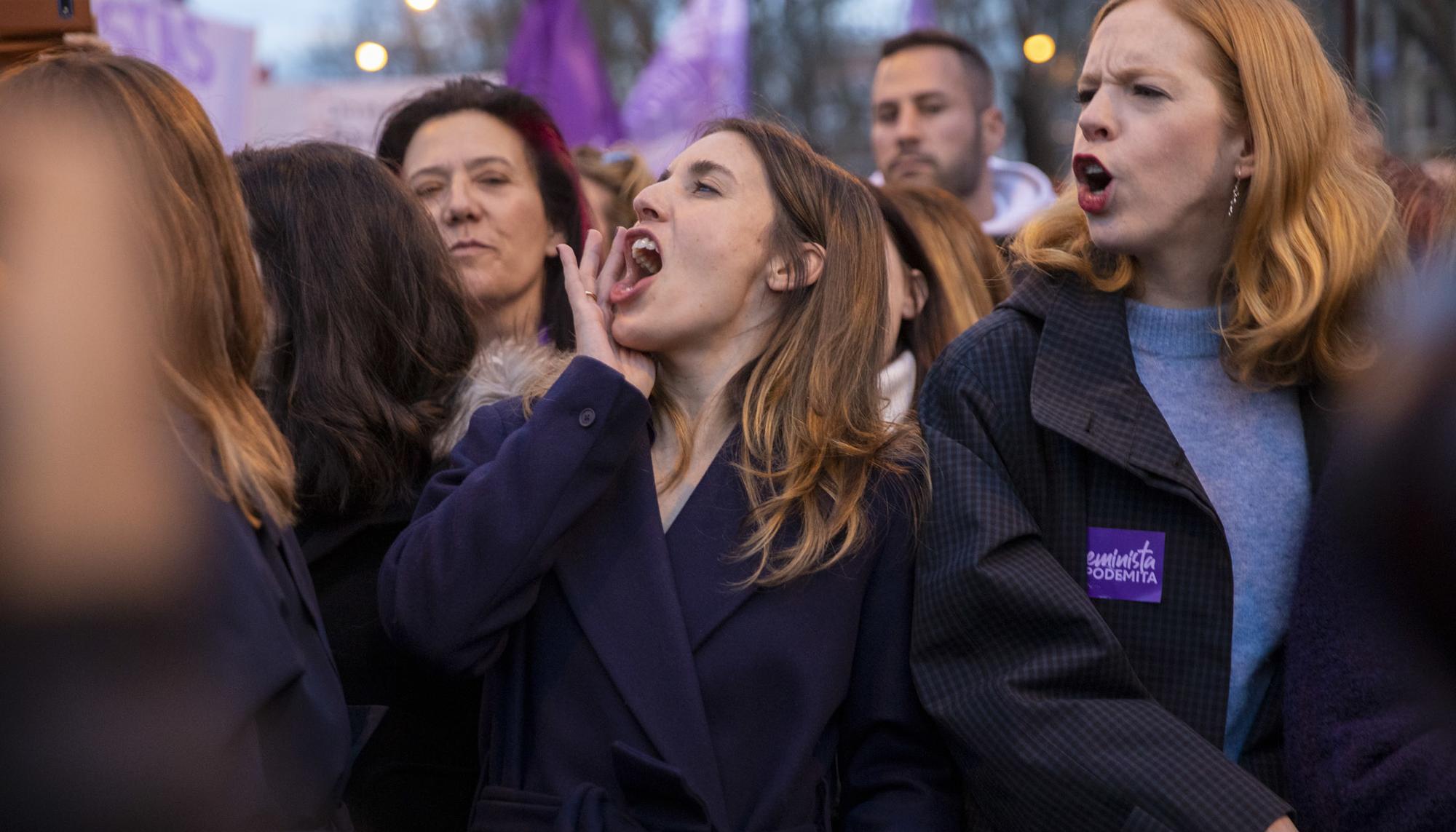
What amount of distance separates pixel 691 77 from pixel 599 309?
4.74 m

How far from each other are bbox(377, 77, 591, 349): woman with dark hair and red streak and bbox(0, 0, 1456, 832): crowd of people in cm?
84

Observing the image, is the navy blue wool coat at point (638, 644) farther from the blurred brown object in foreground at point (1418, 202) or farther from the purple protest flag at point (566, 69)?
the purple protest flag at point (566, 69)

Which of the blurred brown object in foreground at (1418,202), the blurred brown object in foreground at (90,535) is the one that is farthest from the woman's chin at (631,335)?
the blurred brown object in foreground at (1418,202)

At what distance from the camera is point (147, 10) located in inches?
232

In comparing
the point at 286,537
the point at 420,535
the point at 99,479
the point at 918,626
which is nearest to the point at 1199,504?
the point at 918,626

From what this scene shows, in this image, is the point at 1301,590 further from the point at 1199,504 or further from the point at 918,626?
the point at 918,626

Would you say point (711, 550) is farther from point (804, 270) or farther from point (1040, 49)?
point (1040, 49)

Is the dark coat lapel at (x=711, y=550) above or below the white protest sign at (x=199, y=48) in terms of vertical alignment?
below

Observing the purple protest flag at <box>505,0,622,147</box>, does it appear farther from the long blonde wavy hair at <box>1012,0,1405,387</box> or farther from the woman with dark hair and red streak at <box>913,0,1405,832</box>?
the long blonde wavy hair at <box>1012,0,1405,387</box>

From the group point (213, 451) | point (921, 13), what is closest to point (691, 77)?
point (921, 13)

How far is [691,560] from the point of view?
8.26 feet

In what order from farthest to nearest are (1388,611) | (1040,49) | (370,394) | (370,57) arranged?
(1040,49)
(370,57)
(370,394)
(1388,611)

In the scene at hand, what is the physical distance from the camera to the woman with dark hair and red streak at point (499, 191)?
3951 mm

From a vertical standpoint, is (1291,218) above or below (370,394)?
above
